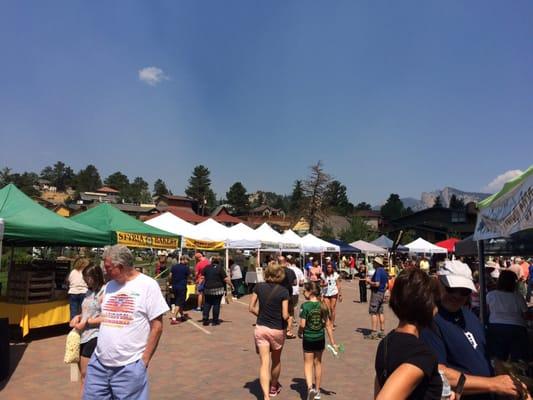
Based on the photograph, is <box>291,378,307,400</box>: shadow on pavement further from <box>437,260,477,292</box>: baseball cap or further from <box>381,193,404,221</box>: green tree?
<box>381,193,404,221</box>: green tree

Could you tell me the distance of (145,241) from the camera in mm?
12305

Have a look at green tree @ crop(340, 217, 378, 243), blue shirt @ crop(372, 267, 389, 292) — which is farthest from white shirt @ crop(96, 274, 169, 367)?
green tree @ crop(340, 217, 378, 243)

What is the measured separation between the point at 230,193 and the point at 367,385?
108421mm

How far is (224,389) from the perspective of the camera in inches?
238

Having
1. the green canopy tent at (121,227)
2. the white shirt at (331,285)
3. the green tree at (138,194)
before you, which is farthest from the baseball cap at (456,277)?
the green tree at (138,194)

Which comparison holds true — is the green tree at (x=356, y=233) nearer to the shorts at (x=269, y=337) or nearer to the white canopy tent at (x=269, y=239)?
the white canopy tent at (x=269, y=239)

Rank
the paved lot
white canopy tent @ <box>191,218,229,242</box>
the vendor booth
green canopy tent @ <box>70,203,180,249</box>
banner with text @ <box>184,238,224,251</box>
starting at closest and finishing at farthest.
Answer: the paved lot, the vendor booth, green canopy tent @ <box>70,203,180,249</box>, banner with text @ <box>184,238,224,251</box>, white canopy tent @ <box>191,218,229,242</box>

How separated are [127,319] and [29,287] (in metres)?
7.07

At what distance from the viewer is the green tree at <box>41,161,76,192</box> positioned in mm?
157000

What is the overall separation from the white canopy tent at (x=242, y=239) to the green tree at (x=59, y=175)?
151410mm

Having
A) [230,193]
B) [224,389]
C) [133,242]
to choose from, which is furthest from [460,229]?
[230,193]

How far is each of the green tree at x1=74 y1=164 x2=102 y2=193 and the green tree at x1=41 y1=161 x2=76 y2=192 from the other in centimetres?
1357

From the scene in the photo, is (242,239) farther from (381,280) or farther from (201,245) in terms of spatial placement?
(381,280)

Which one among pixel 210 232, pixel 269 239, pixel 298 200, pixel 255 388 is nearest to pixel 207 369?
pixel 255 388
